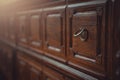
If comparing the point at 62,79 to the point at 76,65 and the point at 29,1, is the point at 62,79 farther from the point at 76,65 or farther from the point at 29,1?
the point at 29,1

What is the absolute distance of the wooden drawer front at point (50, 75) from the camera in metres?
0.79

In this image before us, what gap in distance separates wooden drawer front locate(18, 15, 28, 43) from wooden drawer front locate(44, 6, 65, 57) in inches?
11.6

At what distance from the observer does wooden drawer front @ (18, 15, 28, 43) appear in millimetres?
1153

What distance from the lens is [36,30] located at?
99cm

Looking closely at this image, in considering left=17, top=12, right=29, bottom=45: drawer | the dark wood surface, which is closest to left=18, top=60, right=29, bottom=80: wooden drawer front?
the dark wood surface

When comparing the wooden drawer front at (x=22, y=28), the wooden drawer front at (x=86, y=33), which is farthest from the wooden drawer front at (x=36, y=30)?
the wooden drawer front at (x=86, y=33)

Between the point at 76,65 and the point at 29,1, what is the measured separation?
1.71ft

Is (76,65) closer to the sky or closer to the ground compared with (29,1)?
closer to the ground

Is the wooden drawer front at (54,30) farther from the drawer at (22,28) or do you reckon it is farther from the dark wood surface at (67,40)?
the drawer at (22,28)

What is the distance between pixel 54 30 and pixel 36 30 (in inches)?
8.0

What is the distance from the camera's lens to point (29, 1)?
1.05m

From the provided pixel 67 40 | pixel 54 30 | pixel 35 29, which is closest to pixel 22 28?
pixel 35 29

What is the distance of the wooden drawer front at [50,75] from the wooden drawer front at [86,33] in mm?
117

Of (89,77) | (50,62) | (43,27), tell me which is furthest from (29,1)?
(89,77)
